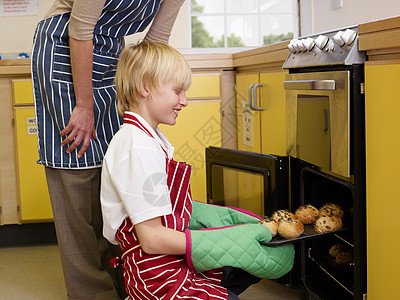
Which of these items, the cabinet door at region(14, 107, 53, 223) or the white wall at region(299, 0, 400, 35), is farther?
the cabinet door at region(14, 107, 53, 223)

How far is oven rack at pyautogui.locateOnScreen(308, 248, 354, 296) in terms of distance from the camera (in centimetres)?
150

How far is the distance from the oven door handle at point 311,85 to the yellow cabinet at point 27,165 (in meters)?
1.43

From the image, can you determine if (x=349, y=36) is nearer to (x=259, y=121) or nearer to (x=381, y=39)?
(x=381, y=39)

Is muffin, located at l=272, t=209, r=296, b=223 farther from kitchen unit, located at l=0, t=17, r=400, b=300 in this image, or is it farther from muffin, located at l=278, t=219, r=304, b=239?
kitchen unit, located at l=0, t=17, r=400, b=300

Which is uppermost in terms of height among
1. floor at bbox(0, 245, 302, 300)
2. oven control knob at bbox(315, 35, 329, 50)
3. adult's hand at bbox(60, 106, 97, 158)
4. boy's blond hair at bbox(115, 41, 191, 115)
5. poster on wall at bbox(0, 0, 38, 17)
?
poster on wall at bbox(0, 0, 38, 17)

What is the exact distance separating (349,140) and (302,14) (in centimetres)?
213

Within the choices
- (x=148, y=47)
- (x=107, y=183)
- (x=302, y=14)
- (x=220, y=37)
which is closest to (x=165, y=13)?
(x=148, y=47)

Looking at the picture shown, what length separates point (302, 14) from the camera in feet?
10.7

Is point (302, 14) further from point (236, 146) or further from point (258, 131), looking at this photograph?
point (258, 131)

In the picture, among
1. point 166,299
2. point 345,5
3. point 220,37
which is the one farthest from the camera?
point 220,37

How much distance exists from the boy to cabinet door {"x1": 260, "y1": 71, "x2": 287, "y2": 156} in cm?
74

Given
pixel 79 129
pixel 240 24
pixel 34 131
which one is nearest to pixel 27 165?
pixel 34 131

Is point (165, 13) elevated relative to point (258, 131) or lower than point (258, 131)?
elevated

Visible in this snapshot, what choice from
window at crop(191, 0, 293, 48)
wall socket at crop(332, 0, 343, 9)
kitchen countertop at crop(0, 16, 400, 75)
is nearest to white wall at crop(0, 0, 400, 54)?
wall socket at crop(332, 0, 343, 9)
